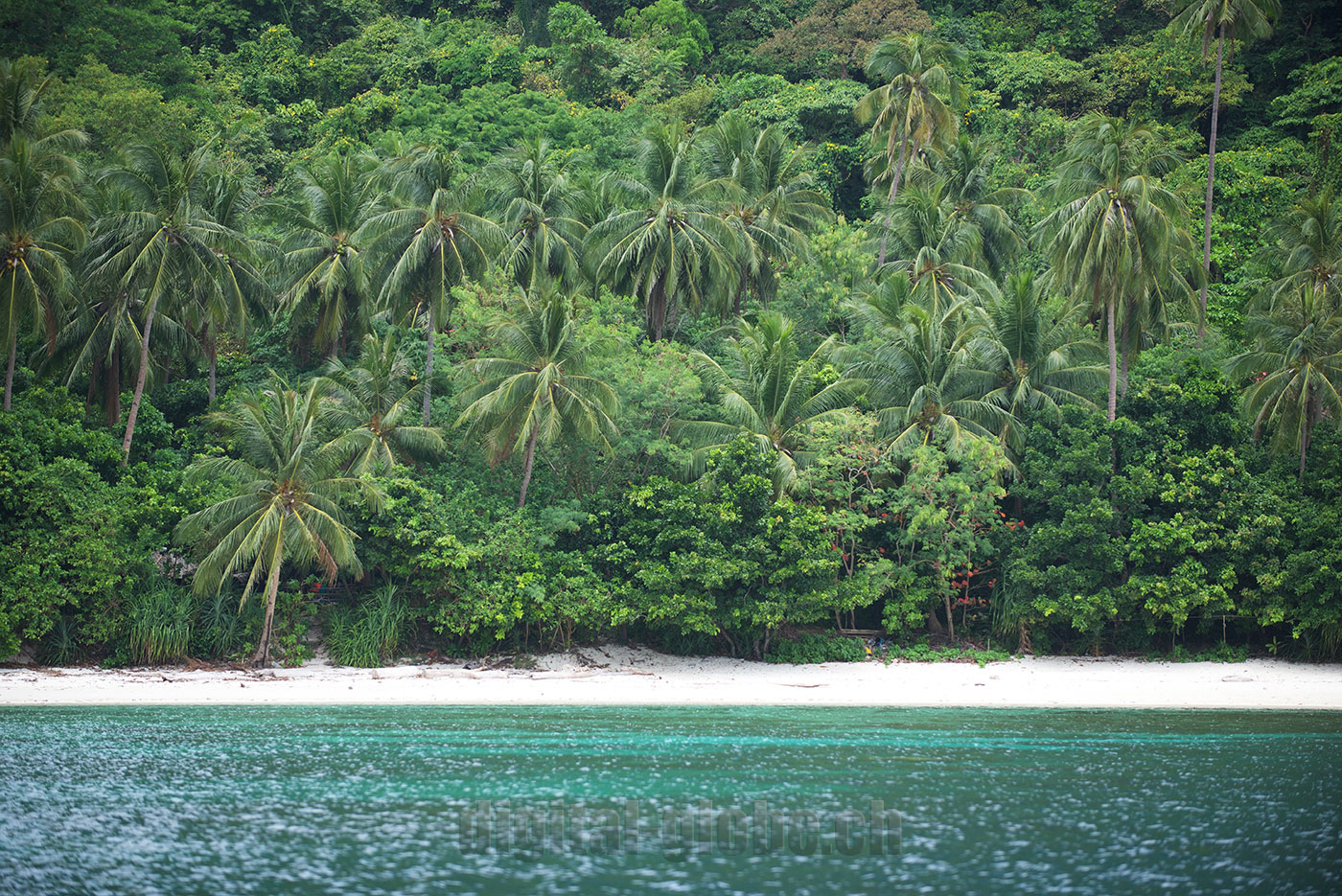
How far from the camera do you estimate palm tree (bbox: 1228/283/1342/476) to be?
28.7 meters

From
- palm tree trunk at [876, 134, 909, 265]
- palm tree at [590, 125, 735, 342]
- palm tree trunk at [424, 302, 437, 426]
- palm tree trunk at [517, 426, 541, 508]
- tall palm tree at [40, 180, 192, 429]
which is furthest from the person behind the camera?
palm tree trunk at [876, 134, 909, 265]

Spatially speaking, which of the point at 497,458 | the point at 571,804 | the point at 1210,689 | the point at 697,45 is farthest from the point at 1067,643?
the point at 697,45

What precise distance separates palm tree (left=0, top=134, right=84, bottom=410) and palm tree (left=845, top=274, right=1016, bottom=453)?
2203cm

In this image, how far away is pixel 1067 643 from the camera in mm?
29781

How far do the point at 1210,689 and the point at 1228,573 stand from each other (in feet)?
10.0

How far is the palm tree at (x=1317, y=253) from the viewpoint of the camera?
102 feet

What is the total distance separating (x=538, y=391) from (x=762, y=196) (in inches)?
633

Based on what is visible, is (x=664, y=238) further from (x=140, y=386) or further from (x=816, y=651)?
(x=140, y=386)

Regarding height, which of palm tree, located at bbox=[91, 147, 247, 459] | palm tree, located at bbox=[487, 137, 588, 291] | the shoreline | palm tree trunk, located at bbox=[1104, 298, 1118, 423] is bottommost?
the shoreline

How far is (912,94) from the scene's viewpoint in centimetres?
3919

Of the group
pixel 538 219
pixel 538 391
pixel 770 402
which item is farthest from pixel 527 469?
pixel 538 219

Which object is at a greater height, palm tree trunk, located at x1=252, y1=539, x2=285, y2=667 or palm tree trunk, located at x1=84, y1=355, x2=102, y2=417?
palm tree trunk, located at x1=84, y1=355, x2=102, y2=417

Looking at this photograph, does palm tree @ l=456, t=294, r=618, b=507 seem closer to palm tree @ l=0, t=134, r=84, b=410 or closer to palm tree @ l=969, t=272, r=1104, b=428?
palm tree @ l=969, t=272, r=1104, b=428

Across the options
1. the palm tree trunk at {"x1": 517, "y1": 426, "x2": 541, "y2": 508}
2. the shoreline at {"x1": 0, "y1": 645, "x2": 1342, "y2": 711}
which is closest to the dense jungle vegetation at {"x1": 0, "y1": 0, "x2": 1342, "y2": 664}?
the palm tree trunk at {"x1": 517, "y1": 426, "x2": 541, "y2": 508}
